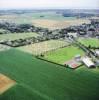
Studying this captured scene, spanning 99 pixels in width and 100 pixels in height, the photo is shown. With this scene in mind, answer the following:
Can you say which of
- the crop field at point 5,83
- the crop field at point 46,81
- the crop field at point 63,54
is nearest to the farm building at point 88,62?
the crop field at point 46,81

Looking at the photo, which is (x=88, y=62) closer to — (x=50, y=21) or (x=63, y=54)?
(x=63, y=54)

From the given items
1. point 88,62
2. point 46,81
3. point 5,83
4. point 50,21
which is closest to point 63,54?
point 88,62

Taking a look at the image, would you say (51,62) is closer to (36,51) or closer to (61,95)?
(36,51)

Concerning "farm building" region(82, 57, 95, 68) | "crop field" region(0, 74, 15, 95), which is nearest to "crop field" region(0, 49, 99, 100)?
"crop field" region(0, 74, 15, 95)

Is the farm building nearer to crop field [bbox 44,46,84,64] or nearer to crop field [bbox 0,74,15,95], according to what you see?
crop field [bbox 44,46,84,64]

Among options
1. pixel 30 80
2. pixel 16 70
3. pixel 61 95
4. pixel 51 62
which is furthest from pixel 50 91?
pixel 51 62

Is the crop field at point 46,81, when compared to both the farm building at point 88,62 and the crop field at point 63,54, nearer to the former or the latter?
the farm building at point 88,62
